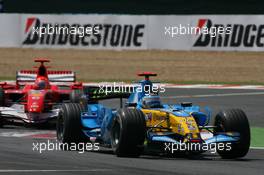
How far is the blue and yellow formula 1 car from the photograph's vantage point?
1478 cm

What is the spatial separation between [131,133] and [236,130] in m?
1.64

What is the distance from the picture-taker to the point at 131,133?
14.7 meters

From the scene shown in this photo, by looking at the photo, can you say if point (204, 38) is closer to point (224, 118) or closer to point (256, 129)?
point (256, 129)

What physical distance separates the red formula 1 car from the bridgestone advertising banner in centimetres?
1461

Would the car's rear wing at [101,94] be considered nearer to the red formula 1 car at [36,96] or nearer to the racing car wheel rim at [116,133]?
the racing car wheel rim at [116,133]

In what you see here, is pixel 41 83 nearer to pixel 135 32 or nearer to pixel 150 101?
pixel 150 101

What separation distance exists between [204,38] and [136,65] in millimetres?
3206

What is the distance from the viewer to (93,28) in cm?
3972

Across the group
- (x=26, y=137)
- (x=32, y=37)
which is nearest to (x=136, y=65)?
(x=32, y=37)

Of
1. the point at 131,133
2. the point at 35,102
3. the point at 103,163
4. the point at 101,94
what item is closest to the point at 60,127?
the point at 101,94

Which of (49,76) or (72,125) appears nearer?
(72,125)

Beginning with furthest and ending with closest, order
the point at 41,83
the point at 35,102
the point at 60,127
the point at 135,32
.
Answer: the point at 135,32 → the point at 41,83 → the point at 35,102 → the point at 60,127
